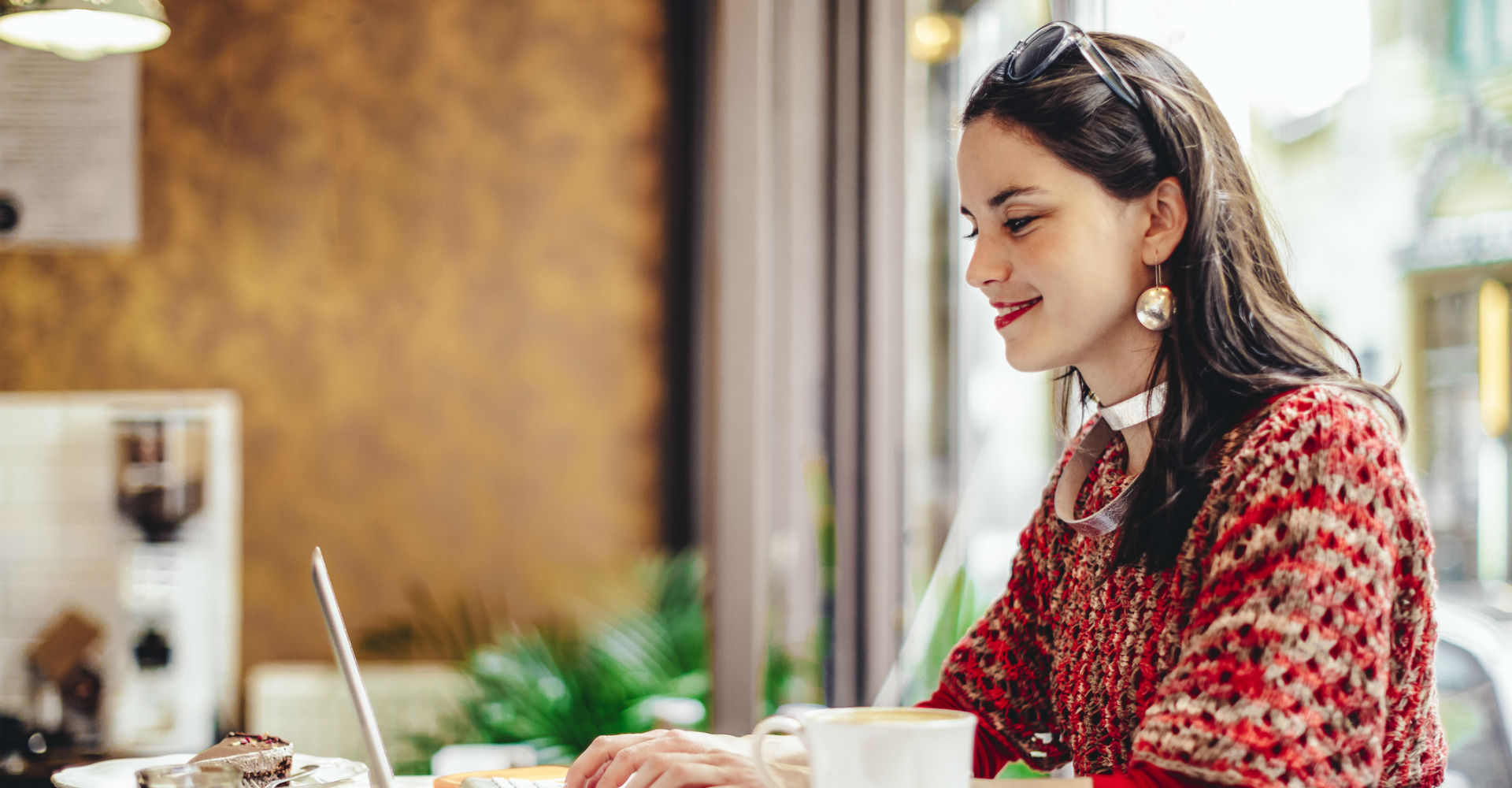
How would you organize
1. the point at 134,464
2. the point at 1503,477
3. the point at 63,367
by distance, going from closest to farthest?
the point at 1503,477 → the point at 134,464 → the point at 63,367

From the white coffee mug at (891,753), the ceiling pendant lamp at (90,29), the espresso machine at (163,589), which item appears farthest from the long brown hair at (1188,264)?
the espresso machine at (163,589)

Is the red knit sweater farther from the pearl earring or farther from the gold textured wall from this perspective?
the gold textured wall

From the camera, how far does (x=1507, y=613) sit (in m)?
1.71

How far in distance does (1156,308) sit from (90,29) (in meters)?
2.30

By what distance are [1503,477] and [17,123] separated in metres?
3.89

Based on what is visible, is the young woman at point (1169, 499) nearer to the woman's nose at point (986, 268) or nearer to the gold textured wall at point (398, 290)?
the woman's nose at point (986, 268)

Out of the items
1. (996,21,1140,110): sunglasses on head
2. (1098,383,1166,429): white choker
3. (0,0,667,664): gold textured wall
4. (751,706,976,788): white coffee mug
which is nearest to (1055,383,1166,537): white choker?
(1098,383,1166,429): white choker

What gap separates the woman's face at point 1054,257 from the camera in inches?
38.3

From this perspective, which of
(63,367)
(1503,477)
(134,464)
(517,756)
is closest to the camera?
(1503,477)

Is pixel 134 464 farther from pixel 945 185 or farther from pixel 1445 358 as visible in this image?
pixel 1445 358

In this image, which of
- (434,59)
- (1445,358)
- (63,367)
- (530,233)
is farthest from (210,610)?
(1445,358)

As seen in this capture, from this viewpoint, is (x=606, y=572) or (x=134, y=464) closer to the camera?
(x=134, y=464)

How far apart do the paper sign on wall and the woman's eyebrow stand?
133 inches

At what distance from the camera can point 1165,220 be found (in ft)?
3.23
